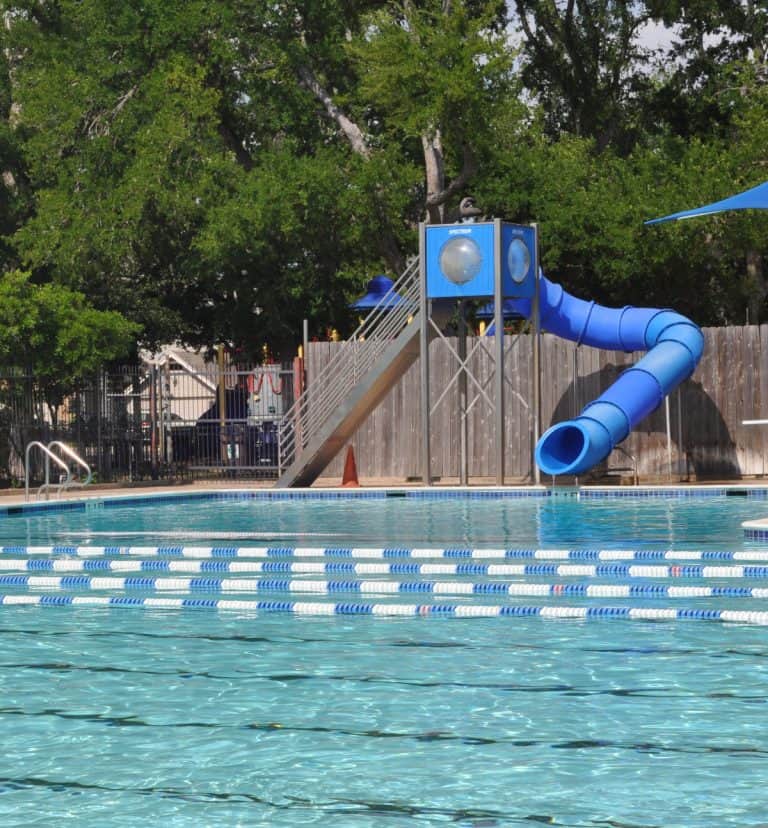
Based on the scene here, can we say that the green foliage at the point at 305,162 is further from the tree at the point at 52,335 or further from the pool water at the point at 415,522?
the pool water at the point at 415,522

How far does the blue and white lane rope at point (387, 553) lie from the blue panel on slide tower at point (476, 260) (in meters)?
8.89

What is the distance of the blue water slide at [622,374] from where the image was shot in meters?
20.8

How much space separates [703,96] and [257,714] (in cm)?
2701

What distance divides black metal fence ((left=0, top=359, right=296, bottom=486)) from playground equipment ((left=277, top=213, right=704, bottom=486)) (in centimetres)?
186

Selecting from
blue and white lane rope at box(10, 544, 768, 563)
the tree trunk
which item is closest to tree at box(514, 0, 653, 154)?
the tree trunk

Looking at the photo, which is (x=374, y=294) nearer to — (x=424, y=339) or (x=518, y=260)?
(x=424, y=339)

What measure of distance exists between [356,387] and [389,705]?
51.6 feet

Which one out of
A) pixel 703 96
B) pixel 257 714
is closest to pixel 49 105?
pixel 703 96

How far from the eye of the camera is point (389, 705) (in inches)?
285

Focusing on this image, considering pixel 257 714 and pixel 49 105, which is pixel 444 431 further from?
pixel 257 714

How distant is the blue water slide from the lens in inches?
817

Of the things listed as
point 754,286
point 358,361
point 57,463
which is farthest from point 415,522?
point 754,286

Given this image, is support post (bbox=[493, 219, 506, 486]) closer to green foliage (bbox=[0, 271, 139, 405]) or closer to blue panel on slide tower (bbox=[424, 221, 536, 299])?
blue panel on slide tower (bbox=[424, 221, 536, 299])

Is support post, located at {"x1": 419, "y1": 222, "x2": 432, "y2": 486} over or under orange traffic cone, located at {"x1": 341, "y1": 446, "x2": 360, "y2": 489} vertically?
over
